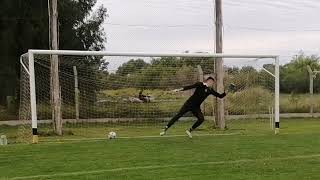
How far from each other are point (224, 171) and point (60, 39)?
1979 centimetres

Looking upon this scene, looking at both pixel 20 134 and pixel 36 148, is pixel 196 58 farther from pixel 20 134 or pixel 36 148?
pixel 36 148

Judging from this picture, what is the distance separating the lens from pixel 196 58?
23406 millimetres

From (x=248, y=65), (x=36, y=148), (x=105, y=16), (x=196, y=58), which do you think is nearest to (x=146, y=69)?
(x=196, y=58)

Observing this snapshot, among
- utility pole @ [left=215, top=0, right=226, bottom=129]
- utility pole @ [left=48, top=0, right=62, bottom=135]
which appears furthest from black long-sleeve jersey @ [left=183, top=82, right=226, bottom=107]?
utility pole @ [left=215, top=0, right=226, bottom=129]

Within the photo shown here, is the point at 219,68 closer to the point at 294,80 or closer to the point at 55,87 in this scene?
the point at 55,87

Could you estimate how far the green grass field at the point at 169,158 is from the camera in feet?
38.0

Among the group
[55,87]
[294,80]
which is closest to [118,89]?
[55,87]

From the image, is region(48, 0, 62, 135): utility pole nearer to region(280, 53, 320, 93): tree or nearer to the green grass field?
the green grass field

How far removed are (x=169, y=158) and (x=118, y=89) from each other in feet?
28.0

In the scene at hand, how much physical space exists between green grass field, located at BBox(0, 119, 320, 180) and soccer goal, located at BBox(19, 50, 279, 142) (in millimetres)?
3085

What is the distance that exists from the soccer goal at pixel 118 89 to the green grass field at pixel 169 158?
10.1 ft

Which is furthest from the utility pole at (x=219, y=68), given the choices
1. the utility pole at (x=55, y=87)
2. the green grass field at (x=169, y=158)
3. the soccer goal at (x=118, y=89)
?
the utility pole at (x=55, y=87)

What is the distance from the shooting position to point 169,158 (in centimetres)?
1379

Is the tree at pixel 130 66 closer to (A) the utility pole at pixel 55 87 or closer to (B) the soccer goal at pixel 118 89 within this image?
(B) the soccer goal at pixel 118 89
